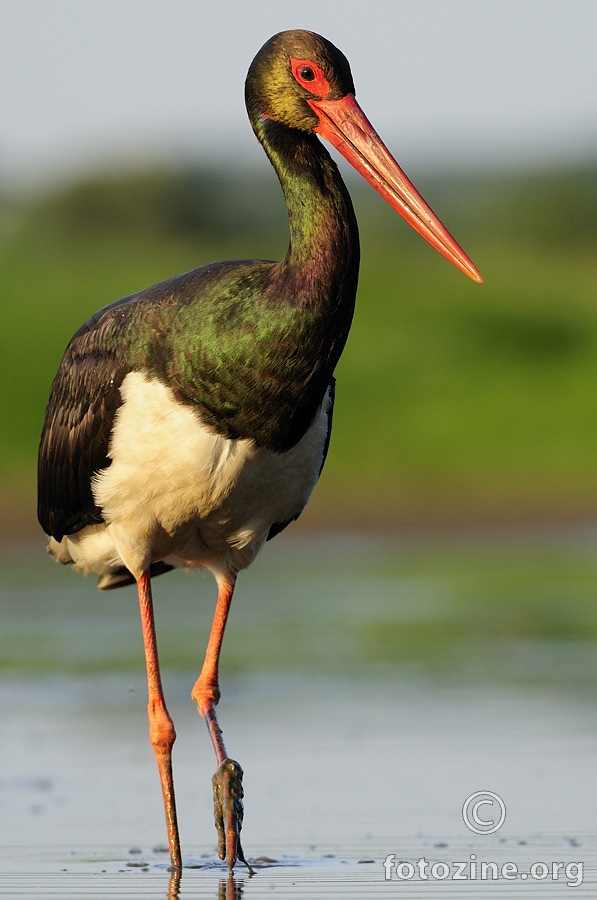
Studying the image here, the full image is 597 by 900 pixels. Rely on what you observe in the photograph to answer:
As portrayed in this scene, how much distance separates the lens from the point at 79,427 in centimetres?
640

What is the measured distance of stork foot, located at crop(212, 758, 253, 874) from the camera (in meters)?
5.96

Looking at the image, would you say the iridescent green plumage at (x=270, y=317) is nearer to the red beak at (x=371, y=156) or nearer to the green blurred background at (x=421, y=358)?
the red beak at (x=371, y=156)

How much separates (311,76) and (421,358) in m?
18.1

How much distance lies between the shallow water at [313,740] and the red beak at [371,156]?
193cm

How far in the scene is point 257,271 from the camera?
593 centimetres

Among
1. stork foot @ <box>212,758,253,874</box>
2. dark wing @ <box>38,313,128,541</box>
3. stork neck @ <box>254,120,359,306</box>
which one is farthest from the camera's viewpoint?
dark wing @ <box>38,313,128,541</box>

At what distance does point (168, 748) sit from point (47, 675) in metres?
3.35

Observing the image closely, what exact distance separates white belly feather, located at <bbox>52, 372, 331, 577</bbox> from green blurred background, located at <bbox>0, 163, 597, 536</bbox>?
34.3 feet

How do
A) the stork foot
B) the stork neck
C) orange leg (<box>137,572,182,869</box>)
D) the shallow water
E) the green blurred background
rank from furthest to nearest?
the green blurred background < orange leg (<box>137,572,182,869</box>) < the stork foot < the shallow water < the stork neck

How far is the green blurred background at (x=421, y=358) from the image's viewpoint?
61.6 ft

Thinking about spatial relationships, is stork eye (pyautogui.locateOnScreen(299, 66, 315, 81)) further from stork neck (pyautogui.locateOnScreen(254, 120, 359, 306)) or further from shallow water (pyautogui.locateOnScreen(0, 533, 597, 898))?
shallow water (pyautogui.locateOnScreen(0, 533, 597, 898))

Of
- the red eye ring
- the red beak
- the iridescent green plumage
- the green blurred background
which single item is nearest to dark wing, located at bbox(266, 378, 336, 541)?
the iridescent green plumage

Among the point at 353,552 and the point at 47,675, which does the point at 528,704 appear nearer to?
the point at 47,675

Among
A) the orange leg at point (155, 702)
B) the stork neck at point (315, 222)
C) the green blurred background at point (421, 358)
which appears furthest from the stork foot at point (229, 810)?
the green blurred background at point (421, 358)
